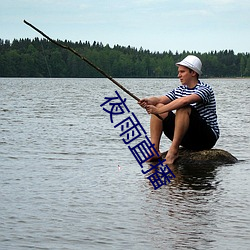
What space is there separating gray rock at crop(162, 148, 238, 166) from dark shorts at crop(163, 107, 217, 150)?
77 millimetres

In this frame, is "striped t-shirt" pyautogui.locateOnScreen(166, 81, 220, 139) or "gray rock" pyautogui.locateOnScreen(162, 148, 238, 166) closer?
"striped t-shirt" pyautogui.locateOnScreen(166, 81, 220, 139)

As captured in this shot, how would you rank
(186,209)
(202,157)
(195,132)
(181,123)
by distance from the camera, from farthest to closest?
1. (202,157)
2. (195,132)
3. (181,123)
4. (186,209)

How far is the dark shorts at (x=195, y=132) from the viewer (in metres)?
8.98

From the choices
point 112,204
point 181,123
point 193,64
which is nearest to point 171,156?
point 181,123

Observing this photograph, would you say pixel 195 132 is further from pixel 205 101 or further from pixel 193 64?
pixel 193 64

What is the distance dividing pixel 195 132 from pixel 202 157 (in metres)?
0.59

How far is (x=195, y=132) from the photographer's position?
29.9 feet

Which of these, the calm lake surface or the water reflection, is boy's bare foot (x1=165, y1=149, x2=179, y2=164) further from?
the water reflection

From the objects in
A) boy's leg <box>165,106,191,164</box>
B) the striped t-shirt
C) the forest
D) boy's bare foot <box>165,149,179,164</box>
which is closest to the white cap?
the striped t-shirt

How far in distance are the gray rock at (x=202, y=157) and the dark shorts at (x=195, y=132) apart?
8 cm

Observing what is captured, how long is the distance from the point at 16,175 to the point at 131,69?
588 feet

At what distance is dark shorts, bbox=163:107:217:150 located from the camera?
898 centimetres

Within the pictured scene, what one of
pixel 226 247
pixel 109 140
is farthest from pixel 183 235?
pixel 109 140

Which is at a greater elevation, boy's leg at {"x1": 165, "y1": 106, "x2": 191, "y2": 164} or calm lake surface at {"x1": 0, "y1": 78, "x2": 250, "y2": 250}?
boy's leg at {"x1": 165, "y1": 106, "x2": 191, "y2": 164}
